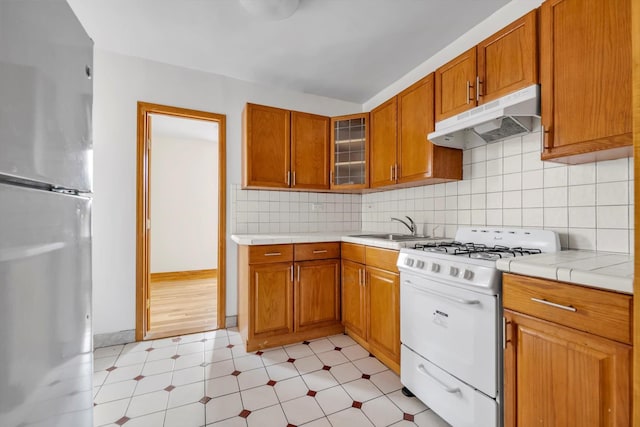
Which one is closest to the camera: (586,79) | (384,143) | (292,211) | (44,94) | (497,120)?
(44,94)

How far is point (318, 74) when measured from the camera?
9.04 feet

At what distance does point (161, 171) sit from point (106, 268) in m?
2.78

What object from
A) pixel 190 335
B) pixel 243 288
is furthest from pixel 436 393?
pixel 190 335

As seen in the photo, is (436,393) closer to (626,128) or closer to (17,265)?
(626,128)

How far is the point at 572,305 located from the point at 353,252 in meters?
1.54

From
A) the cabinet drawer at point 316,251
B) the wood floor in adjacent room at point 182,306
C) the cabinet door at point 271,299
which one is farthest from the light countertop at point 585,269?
the wood floor in adjacent room at point 182,306

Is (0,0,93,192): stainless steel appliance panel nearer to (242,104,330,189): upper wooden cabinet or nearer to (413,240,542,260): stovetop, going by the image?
(413,240,542,260): stovetop

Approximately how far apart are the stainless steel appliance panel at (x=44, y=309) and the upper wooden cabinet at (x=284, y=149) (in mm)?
1818

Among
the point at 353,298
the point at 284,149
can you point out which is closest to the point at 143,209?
the point at 284,149

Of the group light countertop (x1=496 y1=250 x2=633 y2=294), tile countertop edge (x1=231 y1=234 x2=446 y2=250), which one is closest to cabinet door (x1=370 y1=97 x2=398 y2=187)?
tile countertop edge (x1=231 y1=234 x2=446 y2=250)

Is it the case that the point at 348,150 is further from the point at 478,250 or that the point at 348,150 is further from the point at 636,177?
the point at 636,177

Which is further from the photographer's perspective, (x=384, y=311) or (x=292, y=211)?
(x=292, y=211)

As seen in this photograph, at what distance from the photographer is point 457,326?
1.38 metres

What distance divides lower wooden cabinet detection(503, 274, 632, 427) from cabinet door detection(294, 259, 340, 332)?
152 centimetres
